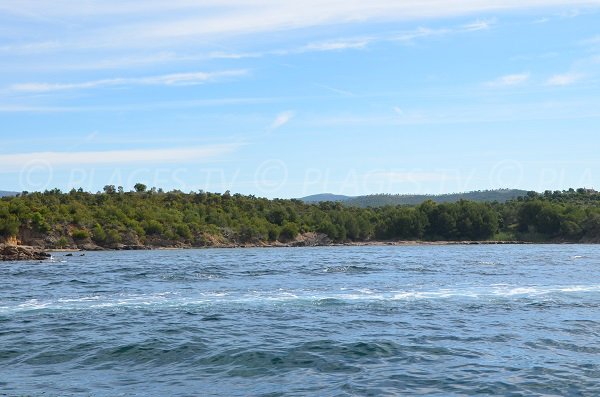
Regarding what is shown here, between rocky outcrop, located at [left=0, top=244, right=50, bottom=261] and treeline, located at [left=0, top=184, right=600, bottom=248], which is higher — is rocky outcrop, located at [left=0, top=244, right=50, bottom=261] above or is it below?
below

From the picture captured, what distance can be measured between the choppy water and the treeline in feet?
254

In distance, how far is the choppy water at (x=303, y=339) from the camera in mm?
18922

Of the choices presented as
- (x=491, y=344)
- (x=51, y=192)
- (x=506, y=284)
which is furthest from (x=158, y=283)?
(x=51, y=192)

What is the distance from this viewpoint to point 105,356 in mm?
22891

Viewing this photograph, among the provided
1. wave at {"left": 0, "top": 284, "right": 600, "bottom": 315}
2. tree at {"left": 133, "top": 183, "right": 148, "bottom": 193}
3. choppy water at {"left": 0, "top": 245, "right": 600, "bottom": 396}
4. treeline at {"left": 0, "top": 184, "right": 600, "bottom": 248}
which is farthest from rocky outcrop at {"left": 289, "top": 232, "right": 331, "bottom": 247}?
wave at {"left": 0, "top": 284, "right": 600, "bottom": 315}

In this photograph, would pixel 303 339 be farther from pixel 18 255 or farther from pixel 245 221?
pixel 245 221

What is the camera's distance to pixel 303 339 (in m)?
25.0

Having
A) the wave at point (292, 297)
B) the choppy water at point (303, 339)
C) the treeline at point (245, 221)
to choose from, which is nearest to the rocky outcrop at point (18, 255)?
the treeline at point (245, 221)

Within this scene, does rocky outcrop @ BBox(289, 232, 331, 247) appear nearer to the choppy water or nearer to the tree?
the tree

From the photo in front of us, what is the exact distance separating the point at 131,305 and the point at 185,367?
14.6 meters

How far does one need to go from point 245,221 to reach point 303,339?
4830 inches

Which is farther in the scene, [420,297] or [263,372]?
[420,297]

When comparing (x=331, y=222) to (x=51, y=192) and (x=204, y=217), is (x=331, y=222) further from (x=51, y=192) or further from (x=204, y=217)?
(x=51, y=192)

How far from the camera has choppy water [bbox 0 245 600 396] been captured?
18.9 m
